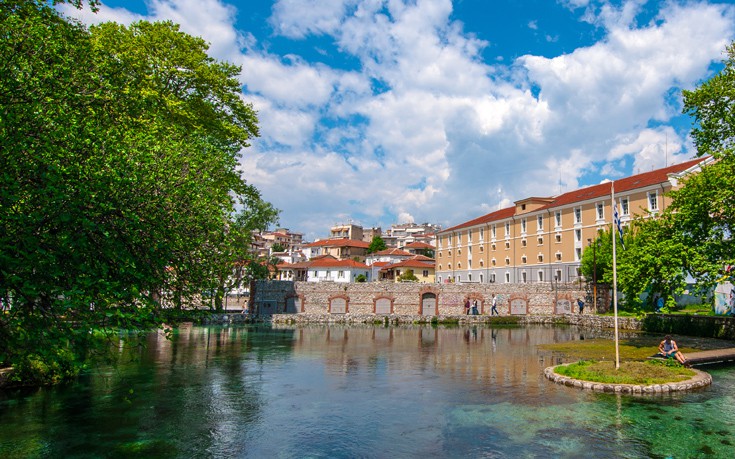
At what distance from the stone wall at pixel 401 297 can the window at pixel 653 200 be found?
37.7ft

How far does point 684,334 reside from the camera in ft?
109

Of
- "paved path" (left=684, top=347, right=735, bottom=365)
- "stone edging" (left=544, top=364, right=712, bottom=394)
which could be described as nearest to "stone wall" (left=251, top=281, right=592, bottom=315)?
"paved path" (left=684, top=347, right=735, bottom=365)

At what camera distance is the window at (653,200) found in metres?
45.1

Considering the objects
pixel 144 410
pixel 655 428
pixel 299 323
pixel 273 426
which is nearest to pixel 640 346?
pixel 655 428

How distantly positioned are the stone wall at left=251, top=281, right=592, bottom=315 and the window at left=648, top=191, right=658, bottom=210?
11503 millimetres

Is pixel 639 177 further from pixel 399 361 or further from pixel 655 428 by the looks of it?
pixel 655 428

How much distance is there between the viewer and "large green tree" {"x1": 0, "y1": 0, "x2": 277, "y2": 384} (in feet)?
27.2

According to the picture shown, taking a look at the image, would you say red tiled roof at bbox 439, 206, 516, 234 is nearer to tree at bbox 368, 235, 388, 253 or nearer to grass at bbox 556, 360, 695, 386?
tree at bbox 368, 235, 388, 253

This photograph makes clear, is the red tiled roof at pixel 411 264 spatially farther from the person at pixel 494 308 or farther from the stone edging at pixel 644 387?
the stone edging at pixel 644 387

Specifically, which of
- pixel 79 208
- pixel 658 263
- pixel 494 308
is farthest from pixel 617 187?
pixel 79 208

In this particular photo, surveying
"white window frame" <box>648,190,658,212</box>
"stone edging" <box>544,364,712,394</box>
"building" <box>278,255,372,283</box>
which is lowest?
"stone edging" <box>544,364,712,394</box>

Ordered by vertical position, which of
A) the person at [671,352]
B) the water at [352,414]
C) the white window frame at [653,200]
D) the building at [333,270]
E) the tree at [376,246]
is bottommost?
the water at [352,414]

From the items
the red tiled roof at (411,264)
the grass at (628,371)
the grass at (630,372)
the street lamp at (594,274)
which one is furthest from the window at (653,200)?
the red tiled roof at (411,264)

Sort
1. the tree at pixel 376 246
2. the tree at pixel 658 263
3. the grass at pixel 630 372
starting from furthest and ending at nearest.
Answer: the tree at pixel 376 246 → the tree at pixel 658 263 → the grass at pixel 630 372
